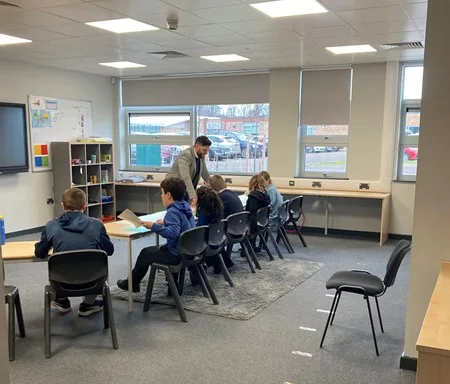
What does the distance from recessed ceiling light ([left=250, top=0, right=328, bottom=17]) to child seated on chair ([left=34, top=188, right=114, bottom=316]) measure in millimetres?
2243

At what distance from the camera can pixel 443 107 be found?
8.61 feet

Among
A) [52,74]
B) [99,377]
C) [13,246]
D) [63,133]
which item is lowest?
[99,377]

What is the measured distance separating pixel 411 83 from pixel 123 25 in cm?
431

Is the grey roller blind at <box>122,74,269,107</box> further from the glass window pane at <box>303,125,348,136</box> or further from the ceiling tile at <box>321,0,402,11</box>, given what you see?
the ceiling tile at <box>321,0,402,11</box>

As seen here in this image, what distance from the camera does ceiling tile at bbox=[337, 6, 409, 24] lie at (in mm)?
3949

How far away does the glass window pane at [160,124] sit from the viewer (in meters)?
8.42

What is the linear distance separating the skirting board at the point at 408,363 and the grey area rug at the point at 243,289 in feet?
4.13

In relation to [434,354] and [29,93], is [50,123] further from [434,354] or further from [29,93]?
[434,354]

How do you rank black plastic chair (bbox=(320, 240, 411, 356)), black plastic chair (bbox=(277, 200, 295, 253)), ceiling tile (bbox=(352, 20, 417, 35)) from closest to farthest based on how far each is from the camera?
black plastic chair (bbox=(320, 240, 411, 356))
ceiling tile (bbox=(352, 20, 417, 35))
black plastic chair (bbox=(277, 200, 295, 253))

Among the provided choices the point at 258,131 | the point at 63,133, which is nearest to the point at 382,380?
the point at 258,131

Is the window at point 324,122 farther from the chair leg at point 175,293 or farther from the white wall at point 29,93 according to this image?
the chair leg at point 175,293

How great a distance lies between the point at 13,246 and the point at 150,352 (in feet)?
4.39

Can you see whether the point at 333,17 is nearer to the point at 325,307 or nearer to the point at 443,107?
the point at 443,107

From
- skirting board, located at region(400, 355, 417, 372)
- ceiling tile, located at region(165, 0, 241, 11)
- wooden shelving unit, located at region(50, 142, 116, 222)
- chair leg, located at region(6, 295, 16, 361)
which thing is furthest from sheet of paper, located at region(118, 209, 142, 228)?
wooden shelving unit, located at region(50, 142, 116, 222)
